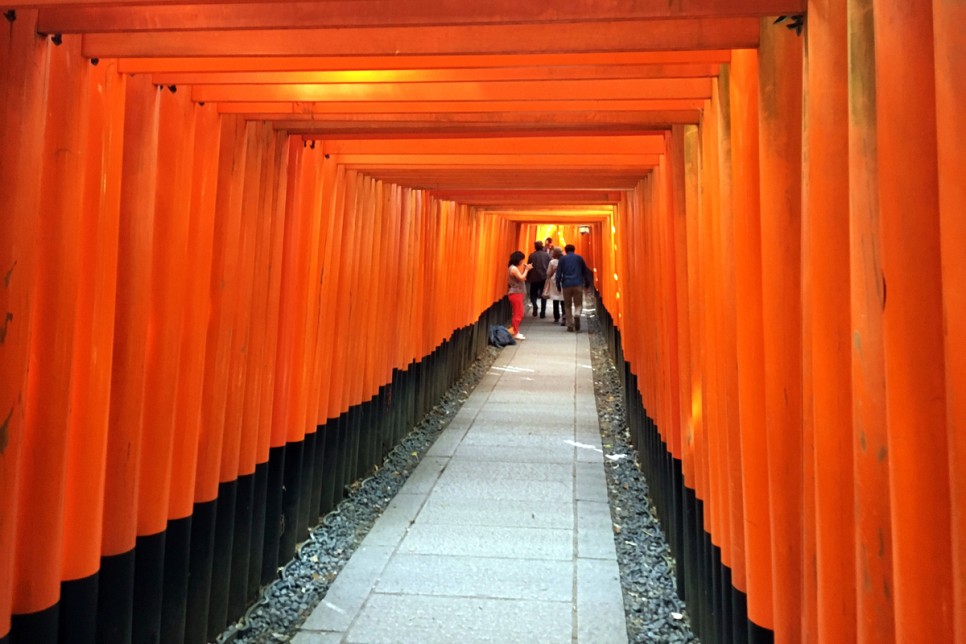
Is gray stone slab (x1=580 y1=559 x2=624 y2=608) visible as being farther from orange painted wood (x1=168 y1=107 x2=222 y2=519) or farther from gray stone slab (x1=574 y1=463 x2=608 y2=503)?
orange painted wood (x1=168 y1=107 x2=222 y2=519)

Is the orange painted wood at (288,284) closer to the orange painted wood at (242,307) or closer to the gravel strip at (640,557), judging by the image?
the orange painted wood at (242,307)

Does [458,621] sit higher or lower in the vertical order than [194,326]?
lower

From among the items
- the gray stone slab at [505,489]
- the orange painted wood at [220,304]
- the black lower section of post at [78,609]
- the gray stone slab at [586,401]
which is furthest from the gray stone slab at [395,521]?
the gray stone slab at [586,401]

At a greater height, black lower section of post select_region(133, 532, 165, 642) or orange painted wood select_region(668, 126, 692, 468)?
orange painted wood select_region(668, 126, 692, 468)

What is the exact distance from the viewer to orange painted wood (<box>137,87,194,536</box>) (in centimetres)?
276

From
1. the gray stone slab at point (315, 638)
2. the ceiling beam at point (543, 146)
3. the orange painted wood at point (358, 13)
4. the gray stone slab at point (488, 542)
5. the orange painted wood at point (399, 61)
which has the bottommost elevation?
the gray stone slab at point (315, 638)

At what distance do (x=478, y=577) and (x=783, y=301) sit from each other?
277 centimetres

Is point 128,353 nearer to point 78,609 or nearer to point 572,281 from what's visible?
point 78,609

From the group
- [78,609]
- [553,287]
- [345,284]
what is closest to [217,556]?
[78,609]

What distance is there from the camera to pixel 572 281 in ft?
49.9

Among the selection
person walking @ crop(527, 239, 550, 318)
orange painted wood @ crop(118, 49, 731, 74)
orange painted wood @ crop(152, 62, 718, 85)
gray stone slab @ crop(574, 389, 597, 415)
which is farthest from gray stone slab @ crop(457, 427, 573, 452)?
person walking @ crop(527, 239, 550, 318)

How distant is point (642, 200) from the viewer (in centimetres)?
559

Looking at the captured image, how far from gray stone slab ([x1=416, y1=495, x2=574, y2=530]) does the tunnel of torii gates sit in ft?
2.91

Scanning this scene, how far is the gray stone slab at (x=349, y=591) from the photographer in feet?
11.9
